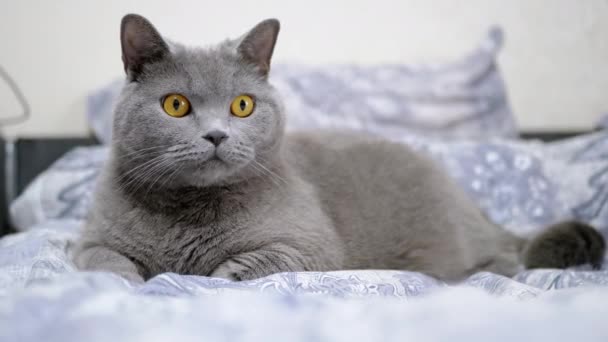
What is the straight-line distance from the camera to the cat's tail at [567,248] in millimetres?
1367

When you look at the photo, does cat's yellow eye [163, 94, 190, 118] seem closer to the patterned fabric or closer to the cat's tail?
the patterned fabric

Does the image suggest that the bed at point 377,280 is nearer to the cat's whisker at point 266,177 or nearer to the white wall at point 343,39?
the white wall at point 343,39

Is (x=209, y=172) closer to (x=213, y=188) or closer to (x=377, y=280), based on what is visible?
(x=213, y=188)

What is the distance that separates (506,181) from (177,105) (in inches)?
56.3

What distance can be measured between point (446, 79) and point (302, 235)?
1448mm

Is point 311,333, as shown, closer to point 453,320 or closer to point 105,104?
point 453,320

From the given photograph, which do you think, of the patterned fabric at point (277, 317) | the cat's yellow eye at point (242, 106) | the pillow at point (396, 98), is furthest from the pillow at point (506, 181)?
the patterned fabric at point (277, 317)

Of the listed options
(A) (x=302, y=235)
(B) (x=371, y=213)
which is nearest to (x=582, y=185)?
(B) (x=371, y=213)

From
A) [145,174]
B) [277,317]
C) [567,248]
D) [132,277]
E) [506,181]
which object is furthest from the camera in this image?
[506,181]

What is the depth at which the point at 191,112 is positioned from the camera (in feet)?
3.51

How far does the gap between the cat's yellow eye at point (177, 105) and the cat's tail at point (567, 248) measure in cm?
101

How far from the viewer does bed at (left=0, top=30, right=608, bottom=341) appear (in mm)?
597

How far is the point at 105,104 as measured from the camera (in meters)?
2.15

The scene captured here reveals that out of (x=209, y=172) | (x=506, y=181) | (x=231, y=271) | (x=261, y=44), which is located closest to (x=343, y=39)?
(x=506, y=181)
